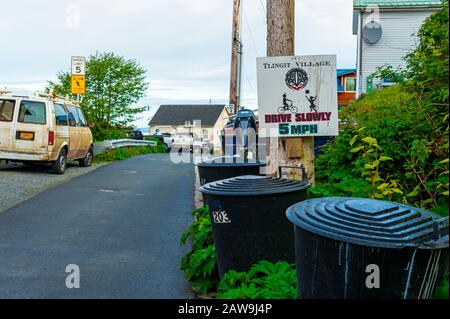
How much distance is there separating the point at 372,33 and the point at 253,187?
25.5 meters

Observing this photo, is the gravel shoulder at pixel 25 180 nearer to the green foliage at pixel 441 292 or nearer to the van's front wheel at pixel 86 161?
the van's front wheel at pixel 86 161

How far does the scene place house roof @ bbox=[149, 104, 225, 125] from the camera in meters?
100

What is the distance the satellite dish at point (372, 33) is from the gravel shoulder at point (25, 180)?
53.9 feet

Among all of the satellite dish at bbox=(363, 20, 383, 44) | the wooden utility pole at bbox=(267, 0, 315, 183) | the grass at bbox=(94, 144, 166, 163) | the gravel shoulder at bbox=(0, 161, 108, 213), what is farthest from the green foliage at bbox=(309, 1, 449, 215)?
the satellite dish at bbox=(363, 20, 383, 44)

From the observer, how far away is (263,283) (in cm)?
418

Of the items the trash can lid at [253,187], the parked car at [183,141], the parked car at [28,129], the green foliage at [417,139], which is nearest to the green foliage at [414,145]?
the green foliage at [417,139]

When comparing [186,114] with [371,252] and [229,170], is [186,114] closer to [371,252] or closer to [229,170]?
[229,170]

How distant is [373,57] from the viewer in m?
28.5

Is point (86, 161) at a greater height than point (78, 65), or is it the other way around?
point (78, 65)

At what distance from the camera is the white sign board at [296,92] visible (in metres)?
6.35

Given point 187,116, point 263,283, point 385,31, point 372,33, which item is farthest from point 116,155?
point 187,116

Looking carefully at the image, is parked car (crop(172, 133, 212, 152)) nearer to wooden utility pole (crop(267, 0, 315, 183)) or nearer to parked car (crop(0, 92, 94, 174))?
parked car (crop(0, 92, 94, 174))

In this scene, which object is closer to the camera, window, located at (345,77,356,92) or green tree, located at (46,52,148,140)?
green tree, located at (46,52,148,140)

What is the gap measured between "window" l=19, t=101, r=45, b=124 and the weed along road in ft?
8.32
